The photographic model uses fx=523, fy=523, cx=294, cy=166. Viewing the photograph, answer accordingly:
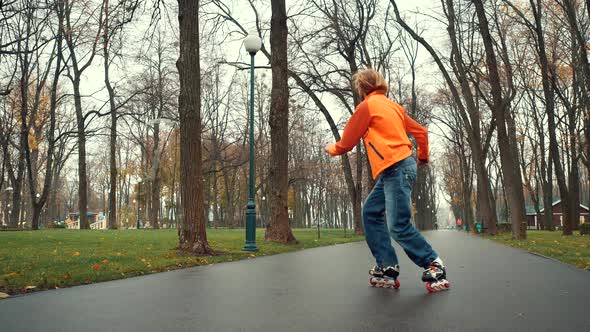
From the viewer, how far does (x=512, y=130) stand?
2709 cm

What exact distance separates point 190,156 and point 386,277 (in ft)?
18.3

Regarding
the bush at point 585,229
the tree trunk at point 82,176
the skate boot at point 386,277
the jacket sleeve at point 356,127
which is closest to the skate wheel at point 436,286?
the skate boot at point 386,277

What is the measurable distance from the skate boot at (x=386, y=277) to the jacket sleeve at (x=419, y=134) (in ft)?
3.63

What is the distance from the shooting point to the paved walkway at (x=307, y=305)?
329cm

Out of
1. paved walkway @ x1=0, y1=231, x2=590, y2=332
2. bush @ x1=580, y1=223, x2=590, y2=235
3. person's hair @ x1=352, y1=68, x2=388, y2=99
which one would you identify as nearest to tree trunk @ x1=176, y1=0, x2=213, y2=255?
paved walkway @ x1=0, y1=231, x2=590, y2=332

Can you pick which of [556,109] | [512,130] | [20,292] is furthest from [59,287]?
[556,109]

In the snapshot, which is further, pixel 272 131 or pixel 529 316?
pixel 272 131

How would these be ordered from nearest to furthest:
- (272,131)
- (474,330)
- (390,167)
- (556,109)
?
(474,330)
(390,167)
(272,131)
(556,109)

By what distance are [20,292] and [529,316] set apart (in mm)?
4457

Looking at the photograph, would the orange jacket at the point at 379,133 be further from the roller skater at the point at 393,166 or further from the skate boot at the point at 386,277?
the skate boot at the point at 386,277

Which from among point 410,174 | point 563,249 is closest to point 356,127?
point 410,174

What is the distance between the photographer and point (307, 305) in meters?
4.07

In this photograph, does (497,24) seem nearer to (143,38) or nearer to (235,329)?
(143,38)

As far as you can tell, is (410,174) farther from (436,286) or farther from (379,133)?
(436,286)
